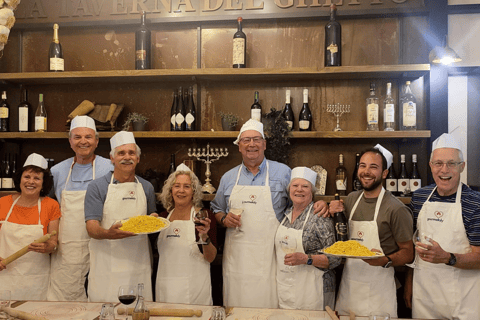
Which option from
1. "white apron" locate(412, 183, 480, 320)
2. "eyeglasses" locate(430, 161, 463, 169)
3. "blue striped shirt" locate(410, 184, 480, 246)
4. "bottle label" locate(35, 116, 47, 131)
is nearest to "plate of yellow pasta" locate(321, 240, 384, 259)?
"white apron" locate(412, 183, 480, 320)

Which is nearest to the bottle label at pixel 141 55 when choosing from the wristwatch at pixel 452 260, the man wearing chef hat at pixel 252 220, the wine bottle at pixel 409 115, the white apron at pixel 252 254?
the man wearing chef hat at pixel 252 220

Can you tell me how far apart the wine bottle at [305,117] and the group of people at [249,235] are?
0.71m

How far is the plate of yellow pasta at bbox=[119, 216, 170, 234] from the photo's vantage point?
2.69 m

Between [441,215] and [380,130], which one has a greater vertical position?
[380,130]

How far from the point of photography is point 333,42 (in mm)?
3830

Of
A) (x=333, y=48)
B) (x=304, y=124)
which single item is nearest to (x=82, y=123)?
(x=304, y=124)

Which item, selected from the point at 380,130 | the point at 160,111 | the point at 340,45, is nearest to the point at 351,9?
the point at 340,45

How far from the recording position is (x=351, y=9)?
392cm

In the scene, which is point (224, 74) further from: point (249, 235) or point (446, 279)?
point (446, 279)

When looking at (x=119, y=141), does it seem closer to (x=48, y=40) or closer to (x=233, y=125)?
(x=233, y=125)

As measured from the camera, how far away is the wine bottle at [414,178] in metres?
3.75

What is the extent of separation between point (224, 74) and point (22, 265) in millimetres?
2223

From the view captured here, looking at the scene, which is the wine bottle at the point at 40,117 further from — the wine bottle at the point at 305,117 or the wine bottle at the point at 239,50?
the wine bottle at the point at 305,117

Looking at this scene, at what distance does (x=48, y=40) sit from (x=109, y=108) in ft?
3.45
